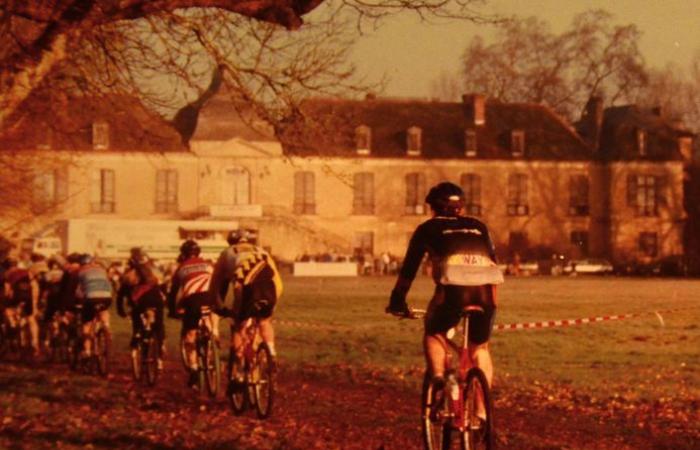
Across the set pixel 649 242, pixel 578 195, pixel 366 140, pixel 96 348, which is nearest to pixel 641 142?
pixel 578 195

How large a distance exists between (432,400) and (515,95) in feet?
242

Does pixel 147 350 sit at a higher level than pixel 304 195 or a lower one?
lower

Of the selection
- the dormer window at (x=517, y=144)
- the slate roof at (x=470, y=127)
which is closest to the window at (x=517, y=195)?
the slate roof at (x=470, y=127)

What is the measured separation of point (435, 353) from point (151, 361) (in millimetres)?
8065

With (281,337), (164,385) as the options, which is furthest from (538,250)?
(164,385)

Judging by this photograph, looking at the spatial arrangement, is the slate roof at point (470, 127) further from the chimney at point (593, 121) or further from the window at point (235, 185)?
the window at point (235, 185)

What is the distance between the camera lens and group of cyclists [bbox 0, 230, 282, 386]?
13.4 m

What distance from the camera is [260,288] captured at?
13258 millimetres

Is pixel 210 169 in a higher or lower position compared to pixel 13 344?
higher

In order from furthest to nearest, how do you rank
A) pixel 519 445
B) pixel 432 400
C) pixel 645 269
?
1. pixel 645 269
2. pixel 519 445
3. pixel 432 400

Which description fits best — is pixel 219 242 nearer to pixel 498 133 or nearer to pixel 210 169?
pixel 210 169

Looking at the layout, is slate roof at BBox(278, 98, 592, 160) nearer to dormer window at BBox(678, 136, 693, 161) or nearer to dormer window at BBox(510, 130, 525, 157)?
dormer window at BBox(510, 130, 525, 157)

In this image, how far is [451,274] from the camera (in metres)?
9.08

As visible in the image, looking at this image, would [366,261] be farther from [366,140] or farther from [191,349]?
[191,349]
